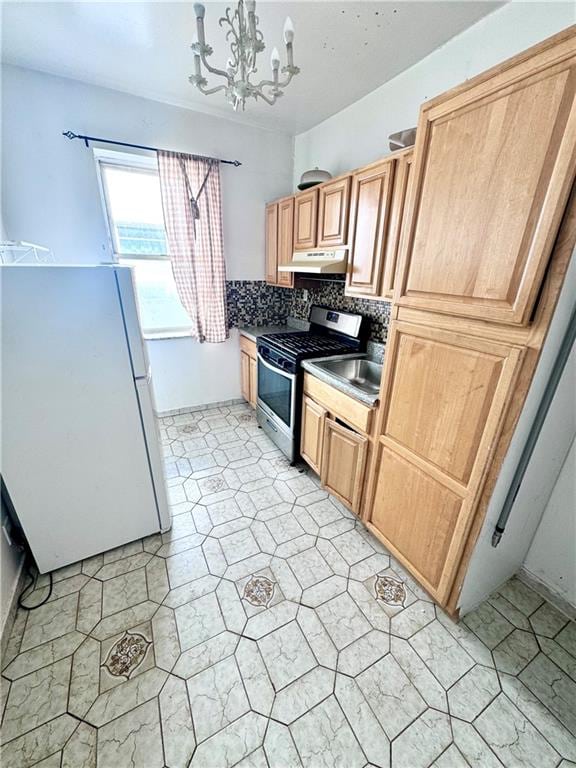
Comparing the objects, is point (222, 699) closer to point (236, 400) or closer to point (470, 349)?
point (470, 349)

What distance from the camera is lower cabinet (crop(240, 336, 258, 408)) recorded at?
3.03 meters

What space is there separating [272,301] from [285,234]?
761mm

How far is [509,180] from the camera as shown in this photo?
95 centimetres

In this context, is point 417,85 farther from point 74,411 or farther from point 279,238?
point 74,411

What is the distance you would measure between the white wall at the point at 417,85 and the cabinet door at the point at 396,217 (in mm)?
594

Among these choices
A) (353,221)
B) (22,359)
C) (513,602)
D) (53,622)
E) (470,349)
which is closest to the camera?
(470,349)

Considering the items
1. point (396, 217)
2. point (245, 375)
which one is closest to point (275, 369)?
point (245, 375)

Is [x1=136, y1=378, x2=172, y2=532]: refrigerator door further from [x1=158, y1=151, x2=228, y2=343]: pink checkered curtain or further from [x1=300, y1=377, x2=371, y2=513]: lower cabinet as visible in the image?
[x1=158, y1=151, x2=228, y2=343]: pink checkered curtain

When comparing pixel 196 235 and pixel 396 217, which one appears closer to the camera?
pixel 396 217

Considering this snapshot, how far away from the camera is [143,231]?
2.74m

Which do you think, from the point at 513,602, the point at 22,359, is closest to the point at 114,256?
the point at 22,359

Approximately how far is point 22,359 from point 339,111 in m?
2.87

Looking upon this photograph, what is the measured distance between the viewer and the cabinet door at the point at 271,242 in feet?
9.58

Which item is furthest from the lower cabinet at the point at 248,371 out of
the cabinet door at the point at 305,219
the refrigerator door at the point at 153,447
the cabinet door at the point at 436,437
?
the cabinet door at the point at 436,437
